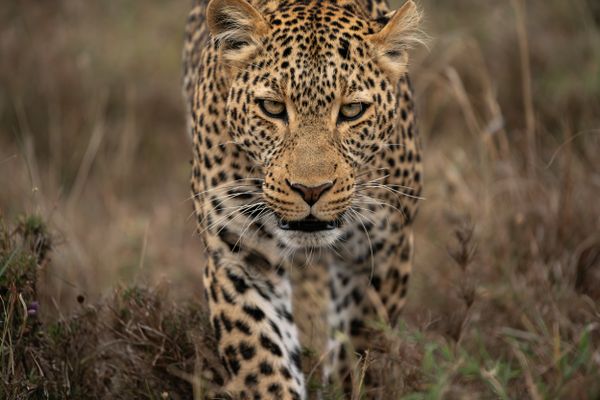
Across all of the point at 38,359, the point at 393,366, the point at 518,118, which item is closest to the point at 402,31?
the point at 393,366

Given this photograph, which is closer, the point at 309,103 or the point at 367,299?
the point at 309,103

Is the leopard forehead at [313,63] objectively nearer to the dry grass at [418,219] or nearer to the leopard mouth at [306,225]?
the leopard mouth at [306,225]

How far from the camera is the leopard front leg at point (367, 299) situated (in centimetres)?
539

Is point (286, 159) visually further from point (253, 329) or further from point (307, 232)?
point (253, 329)

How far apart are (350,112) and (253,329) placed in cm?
110

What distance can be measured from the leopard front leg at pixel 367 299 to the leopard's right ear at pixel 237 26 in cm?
118

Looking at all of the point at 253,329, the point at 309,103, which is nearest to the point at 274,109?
the point at 309,103

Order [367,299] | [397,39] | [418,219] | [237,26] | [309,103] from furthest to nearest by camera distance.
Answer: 1. [418,219]
2. [367,299]
3. [397,39]
4. [237,26]
5. [309,103]

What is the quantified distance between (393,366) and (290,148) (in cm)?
118

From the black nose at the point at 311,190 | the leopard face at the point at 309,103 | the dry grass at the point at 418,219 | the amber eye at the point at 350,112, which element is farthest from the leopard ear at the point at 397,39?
Answer: the dry grass at the point at 418,219

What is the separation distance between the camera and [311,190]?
178 inches

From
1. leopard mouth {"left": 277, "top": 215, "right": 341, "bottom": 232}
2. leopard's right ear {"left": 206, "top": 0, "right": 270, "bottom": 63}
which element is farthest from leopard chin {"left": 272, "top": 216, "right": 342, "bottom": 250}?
leopard's right ear {"left": 206, "top": 0, "right": 270, "bottom": 63}

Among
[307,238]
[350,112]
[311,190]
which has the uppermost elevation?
[350,112]

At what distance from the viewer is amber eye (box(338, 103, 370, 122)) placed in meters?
4.78
